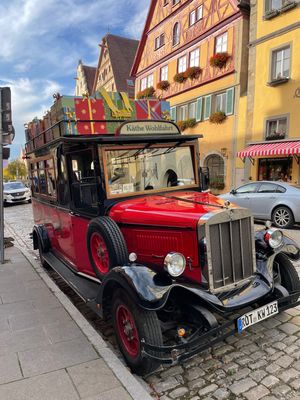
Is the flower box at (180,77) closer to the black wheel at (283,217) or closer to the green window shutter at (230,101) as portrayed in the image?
Result: the green window shutter at (230,101)

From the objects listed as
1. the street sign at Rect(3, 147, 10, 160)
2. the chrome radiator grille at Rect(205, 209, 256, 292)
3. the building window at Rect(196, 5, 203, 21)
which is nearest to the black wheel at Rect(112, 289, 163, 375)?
the chrome radiator grille at Rect(205, 209, 256, 292)

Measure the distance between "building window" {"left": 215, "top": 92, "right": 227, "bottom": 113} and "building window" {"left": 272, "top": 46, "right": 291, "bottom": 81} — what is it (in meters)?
3.06

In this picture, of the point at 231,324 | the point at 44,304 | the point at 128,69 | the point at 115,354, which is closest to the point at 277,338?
the point at 231,324

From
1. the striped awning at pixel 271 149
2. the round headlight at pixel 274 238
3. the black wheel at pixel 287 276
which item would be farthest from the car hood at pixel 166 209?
the striped awning at pixel 271 149

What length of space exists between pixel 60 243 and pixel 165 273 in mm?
2859

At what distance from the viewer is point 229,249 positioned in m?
3.21

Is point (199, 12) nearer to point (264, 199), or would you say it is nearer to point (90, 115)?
point (264, 199)

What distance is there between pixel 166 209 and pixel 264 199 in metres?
6.96

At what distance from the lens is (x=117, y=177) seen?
3.94 meters

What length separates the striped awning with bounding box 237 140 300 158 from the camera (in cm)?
1280

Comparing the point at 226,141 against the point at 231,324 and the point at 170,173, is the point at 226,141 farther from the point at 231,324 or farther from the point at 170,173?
the point at 231,324

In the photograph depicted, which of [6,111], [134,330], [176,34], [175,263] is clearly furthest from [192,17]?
[134,330]

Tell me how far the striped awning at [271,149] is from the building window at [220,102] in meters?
3.17

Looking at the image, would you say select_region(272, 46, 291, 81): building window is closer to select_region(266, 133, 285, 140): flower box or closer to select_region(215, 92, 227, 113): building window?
select_region(266, 133, 285, 140): flower box
